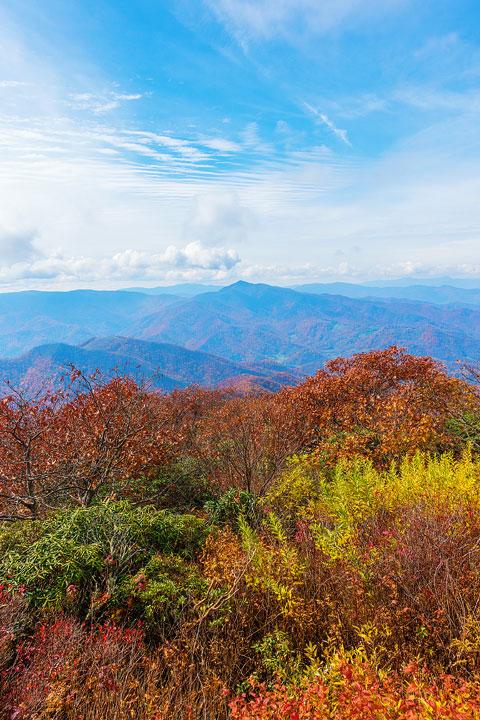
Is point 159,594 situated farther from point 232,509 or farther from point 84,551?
point 232,509

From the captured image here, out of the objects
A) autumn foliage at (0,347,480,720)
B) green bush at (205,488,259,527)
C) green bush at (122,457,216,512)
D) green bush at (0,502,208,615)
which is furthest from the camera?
green bush at (122,457,216,512)

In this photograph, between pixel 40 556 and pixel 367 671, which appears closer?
pixel 367 671

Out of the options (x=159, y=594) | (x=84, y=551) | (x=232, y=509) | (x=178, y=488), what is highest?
(x=84, y=551)

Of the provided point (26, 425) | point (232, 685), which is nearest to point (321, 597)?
point (232, 685)

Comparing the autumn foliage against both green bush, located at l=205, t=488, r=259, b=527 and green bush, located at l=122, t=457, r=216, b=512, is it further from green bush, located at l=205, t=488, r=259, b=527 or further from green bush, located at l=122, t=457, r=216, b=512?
green bush, located at l=122, t=457, r=216, b=512

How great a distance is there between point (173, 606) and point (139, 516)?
1578 mm

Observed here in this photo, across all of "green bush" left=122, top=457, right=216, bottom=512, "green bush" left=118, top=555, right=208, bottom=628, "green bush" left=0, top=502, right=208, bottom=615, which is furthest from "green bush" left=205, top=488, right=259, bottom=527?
"green bush" left=118, top=555, right=208, bottom=628

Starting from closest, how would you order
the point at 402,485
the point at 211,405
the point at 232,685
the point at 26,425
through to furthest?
the point at 232,685 → the point at 402,485 → the point at 26,425 → the point at 211,405

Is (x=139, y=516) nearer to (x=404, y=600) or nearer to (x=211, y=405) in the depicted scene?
(x=404, y=600)

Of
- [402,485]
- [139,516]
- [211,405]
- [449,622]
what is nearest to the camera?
[449,622]

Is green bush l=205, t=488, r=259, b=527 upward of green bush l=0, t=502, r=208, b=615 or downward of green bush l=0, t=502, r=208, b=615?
downward

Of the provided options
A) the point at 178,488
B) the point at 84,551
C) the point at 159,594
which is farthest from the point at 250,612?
the point at 178,488

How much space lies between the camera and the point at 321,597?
4.22 m

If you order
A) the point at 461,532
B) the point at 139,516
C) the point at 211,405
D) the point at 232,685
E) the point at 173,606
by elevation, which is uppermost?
the point at 461,532
